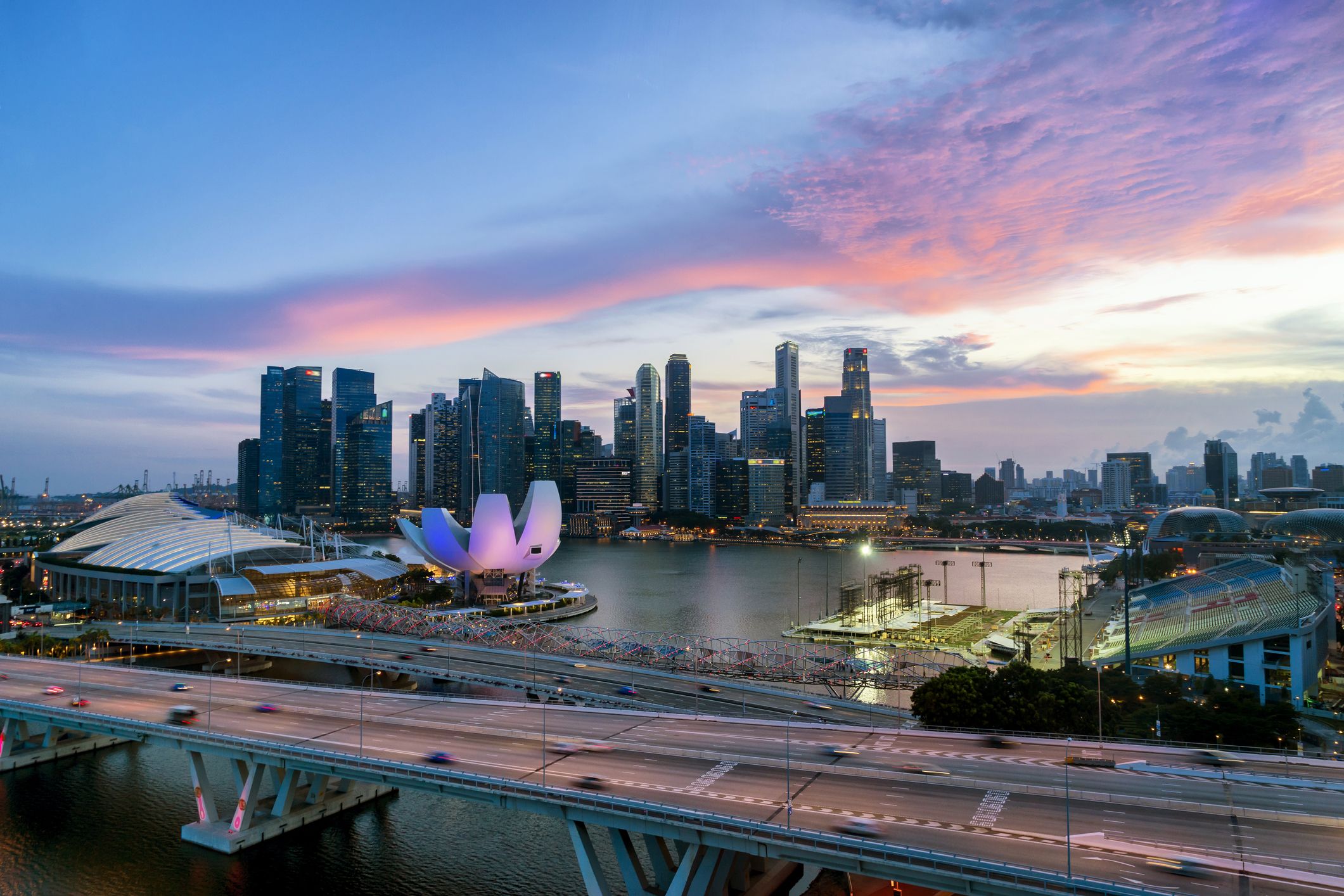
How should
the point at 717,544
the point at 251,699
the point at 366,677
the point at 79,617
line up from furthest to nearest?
the point at 717,544 < the point at 79,617 < the point at 366,677 < the point at 251,699

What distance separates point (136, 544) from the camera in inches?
2554

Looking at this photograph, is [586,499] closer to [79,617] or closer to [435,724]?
[79,617]

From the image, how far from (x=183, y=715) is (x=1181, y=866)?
88.7 feet

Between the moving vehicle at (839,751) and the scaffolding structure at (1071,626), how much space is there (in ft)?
72.5

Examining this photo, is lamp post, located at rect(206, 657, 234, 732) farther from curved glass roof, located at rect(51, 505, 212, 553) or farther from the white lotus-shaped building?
curved glass roof, located at rect(51, 505, 212, 553)

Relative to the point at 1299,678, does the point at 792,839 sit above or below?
above

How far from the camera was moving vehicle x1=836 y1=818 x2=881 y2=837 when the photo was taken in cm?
1480

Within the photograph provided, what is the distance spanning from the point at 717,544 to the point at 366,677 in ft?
375

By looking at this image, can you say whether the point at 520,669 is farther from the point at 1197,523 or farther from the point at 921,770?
the point at 1197,523

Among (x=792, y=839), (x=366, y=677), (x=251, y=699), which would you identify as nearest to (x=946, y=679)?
(x=792, y=839)

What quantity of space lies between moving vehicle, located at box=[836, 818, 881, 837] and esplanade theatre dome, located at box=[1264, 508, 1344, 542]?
111842mm

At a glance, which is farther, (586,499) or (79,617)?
(586,499)

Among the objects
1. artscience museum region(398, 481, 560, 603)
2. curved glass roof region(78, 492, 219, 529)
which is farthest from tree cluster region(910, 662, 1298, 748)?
curved glass roof region(78, 492, 219, 529)

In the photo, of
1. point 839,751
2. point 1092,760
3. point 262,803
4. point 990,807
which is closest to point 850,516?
point 839,751
